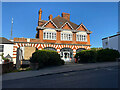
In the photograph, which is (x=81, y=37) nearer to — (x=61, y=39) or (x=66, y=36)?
(x=66, y=36)

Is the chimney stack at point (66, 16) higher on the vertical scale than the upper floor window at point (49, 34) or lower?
higher

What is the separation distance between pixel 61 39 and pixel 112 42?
17146 mm

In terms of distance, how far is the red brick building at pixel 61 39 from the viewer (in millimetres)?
18858

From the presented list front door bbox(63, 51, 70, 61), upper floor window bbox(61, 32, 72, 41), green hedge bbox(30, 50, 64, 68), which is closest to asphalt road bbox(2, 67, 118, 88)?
green hedge bbox(30, 50, 64, 68)

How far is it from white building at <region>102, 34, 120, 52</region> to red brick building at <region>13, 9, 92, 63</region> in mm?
9600

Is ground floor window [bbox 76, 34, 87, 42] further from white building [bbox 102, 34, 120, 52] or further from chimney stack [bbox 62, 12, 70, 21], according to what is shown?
white building [bbox 102, 34, 120, 52]

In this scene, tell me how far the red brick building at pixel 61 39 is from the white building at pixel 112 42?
9600 mm

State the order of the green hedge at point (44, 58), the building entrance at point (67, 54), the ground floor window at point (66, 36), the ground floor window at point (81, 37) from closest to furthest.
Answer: the green hedge at point (44, 58) → the building entrance at point (67, 54) → the ground floor window at point (66, 36) → the ground floor window at point (81, 37)

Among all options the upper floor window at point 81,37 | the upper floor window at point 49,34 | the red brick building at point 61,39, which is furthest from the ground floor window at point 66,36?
the upper floor window at point 49,34

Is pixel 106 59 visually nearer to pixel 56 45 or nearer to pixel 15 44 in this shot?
pixel 56 45

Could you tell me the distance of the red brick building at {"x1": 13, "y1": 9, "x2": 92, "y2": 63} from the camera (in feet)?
61.9

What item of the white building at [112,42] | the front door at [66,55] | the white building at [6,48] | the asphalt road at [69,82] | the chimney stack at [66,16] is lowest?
the asphalt road at [69,82]

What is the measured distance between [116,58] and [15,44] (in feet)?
65.8

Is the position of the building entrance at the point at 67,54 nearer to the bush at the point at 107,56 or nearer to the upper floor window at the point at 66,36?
the upper floor window at the point at 66,36
